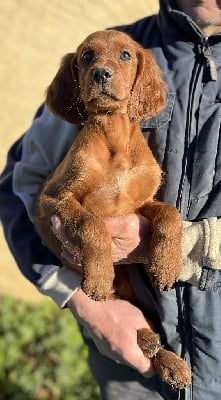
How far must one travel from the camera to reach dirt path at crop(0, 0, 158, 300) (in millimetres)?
7551

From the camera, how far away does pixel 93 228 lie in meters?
2.73

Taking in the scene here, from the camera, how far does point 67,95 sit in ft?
10.4

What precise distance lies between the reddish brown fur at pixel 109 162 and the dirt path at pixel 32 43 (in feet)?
13.6

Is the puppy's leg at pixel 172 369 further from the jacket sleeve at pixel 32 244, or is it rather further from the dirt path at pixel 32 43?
the dirt path at pixel 32 43

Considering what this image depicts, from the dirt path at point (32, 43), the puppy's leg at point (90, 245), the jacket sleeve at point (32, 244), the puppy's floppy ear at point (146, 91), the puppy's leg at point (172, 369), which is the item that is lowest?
the dirt path at point (32, 43)

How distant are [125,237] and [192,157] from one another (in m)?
0.45

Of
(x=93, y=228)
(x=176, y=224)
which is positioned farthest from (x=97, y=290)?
→ (x=176, y=224)

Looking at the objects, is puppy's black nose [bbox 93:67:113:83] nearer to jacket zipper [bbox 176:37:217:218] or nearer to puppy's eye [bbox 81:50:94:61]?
puppy's eye [bbox 81:50:94:61]

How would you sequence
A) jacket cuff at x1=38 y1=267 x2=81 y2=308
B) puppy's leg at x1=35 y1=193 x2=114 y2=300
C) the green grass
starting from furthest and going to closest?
the green grass, jacket cuff at x1=38 y1=267 x2=81 y2=308, puppy's leg at x1=35 y1=193 x2=114 y2=300

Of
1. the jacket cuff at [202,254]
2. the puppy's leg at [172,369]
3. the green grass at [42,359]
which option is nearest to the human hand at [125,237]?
the jacket cuff at [202,254]

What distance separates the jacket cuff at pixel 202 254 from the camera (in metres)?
2.77

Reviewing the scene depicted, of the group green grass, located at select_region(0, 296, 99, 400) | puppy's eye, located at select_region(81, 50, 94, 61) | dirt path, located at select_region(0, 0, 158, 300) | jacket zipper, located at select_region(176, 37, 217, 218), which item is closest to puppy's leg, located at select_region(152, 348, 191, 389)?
jacket zipper, located at select_region(176, 37, 217, 218)

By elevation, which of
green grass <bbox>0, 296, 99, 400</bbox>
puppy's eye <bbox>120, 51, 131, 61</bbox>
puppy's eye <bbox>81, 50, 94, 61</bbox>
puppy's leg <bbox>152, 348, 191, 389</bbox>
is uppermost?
puppy's eye <bbox>81, 50, 94, 61</bbox>

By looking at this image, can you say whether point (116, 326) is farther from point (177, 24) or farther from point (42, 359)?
point (42, 359)
